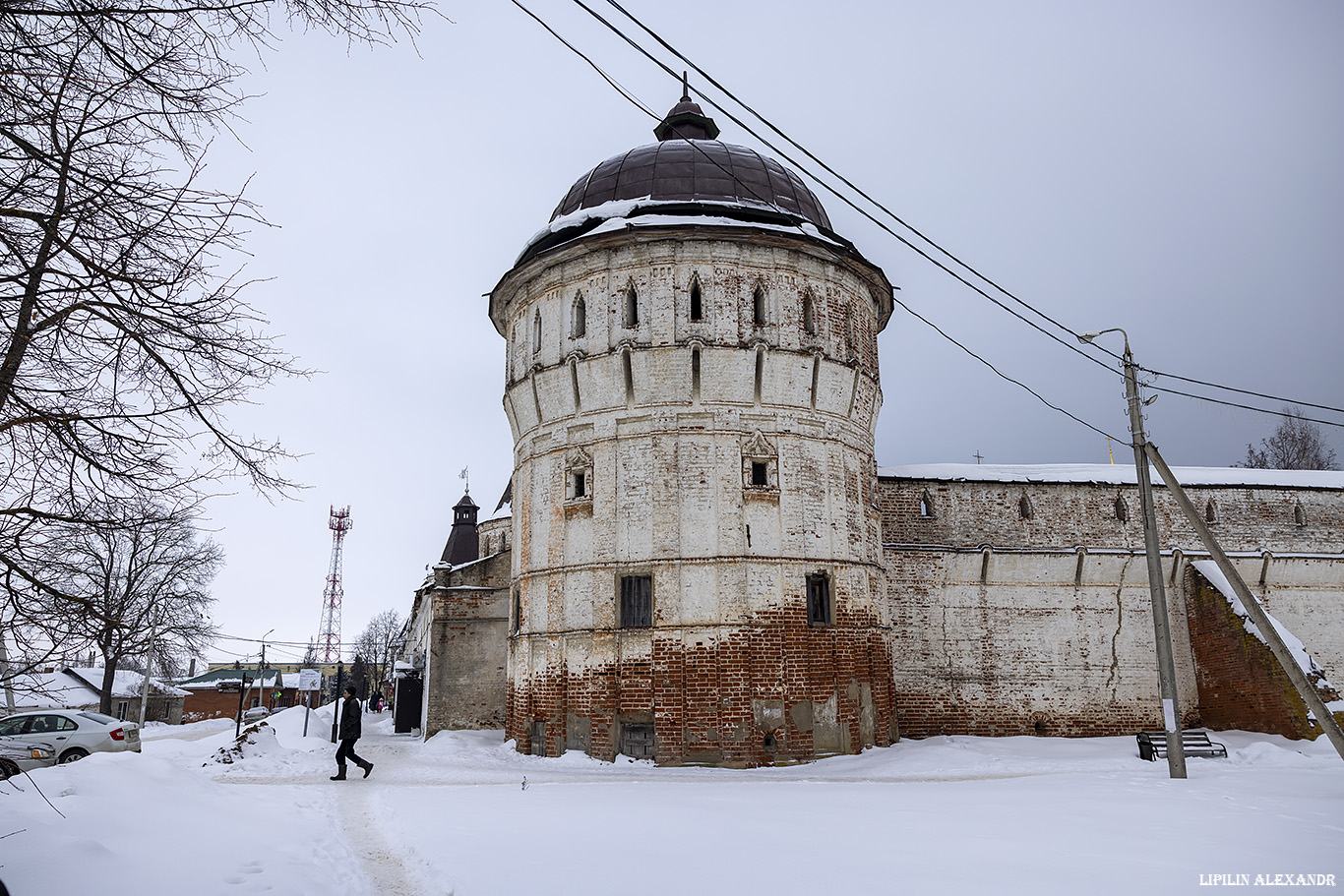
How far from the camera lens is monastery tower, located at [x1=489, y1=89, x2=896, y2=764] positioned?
16375mm

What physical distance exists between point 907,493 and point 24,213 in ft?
64.8

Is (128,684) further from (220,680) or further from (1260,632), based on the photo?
(1260,632)

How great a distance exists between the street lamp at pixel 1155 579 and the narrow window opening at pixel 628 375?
327 inches

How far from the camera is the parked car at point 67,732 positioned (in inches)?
651

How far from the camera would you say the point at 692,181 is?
776 inches

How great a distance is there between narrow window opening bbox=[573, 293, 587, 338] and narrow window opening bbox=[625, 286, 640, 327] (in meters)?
1.04

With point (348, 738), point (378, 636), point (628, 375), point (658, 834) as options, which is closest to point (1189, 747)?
point (628, 375)

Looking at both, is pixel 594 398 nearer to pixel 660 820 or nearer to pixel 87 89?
pixel 660 820

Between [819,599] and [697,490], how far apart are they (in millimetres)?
3264

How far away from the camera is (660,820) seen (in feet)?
28.6

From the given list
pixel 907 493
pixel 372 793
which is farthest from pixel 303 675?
pixel 907 493

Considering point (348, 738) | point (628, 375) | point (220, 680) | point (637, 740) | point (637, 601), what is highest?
point (628, 375)

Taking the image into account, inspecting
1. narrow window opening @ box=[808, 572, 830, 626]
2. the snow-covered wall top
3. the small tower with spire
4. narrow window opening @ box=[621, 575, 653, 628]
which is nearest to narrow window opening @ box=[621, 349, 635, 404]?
narrow window opening @ box=[621, 575, 653, 628]

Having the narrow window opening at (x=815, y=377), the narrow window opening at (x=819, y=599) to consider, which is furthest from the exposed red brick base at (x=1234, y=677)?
the narrow window opening at (x=815, y=377)
